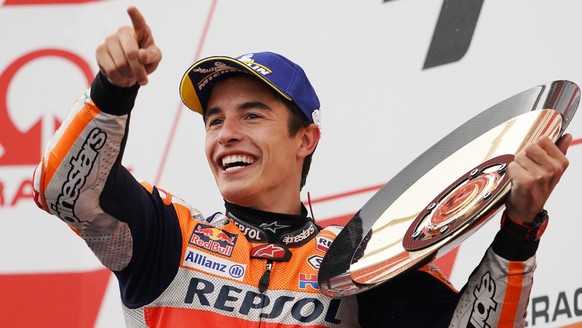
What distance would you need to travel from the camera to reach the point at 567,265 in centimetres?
267

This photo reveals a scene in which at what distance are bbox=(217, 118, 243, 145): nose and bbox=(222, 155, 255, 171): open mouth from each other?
0.13 ft

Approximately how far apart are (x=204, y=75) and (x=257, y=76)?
15 cm

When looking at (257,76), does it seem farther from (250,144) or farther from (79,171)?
(79,171)

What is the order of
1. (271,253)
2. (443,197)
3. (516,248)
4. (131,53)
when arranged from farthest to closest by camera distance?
(271,253)
(443,197)
(516,248)
(131,53)

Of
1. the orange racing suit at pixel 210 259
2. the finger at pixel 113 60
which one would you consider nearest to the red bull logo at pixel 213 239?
the orange racing suit at pixel 210 259

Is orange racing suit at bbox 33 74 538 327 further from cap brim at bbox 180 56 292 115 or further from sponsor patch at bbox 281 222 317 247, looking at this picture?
cap brim at bbox 180 56 292 115

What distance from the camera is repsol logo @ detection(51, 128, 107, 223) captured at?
174cm

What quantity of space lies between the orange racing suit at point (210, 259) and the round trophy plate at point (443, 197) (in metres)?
0.08

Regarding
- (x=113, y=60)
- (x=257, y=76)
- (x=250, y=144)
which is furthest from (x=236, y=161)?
(x=113, y=60)

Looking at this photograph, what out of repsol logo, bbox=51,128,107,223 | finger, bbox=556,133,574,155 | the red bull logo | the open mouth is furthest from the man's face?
finger, bbox=556,133,574,155

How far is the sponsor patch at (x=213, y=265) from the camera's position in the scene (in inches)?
80.1

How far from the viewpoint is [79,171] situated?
1755 millimetres

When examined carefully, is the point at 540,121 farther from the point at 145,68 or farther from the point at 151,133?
the point at 151,133

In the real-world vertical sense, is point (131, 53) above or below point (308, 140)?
above
